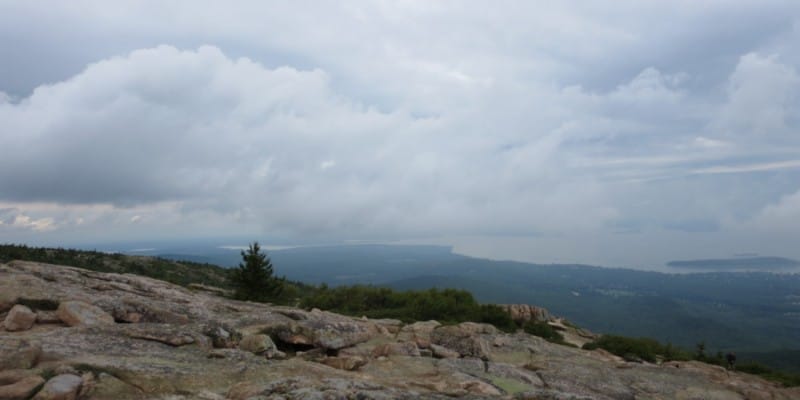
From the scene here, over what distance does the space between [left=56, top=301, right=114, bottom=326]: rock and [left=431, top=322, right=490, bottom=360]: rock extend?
12901mm

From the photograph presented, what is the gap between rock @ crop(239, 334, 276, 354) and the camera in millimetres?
14414

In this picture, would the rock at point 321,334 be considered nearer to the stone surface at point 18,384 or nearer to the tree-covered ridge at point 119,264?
the stone surface at point 18,384

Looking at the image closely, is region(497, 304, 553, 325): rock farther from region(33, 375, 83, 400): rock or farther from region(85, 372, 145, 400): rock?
region(33, 375, 83, 400): rock

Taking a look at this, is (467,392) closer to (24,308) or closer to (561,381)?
(561,381)

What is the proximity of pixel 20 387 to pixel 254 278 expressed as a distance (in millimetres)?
28601

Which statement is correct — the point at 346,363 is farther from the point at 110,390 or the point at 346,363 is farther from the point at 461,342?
the point at 461,342

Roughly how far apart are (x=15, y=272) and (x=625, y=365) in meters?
29.6

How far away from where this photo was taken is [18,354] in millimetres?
10102

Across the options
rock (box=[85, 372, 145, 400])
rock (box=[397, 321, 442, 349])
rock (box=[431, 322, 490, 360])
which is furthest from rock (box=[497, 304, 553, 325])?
rock (box=[85, 372, 145, 400])

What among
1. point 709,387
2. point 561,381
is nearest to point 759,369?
point 709,387

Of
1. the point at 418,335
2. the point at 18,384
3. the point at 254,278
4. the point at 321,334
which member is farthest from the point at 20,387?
the point at 254,278

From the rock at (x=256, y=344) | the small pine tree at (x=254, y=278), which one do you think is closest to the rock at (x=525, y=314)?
the small pine tree at (x=254, y=278)

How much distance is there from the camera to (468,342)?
18.6 meters

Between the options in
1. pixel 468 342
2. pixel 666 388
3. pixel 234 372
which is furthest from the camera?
pixel 468 342
